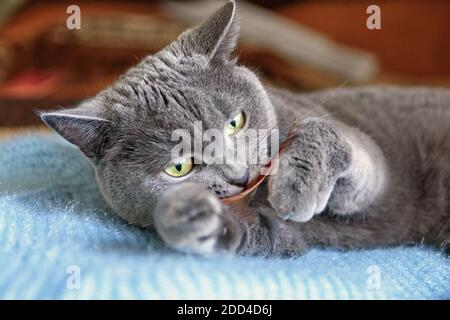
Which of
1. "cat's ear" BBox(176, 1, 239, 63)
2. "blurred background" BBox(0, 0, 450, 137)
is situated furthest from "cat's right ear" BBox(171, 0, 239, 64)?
"blurred background" BBox(0, 0, 450, 137)

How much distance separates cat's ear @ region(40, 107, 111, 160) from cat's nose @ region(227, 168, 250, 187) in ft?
0.94

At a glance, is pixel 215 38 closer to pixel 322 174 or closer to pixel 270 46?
pixel 322 174

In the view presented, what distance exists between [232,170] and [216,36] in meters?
0.31

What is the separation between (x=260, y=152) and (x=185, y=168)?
0.54ft

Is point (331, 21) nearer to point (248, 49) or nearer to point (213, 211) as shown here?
point (248, 49)

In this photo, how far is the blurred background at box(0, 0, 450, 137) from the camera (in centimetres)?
278

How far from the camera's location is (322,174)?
0.99 metres

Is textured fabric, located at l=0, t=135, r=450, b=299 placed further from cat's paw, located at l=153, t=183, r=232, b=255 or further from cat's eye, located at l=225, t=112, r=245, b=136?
cat's eye, located at l=225, t=112, r=245, b=136

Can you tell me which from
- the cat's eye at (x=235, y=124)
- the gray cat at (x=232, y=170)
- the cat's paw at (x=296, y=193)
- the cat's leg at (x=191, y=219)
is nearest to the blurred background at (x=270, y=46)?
the gray cat at (x=232, y=170)

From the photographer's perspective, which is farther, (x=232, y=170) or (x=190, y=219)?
(x=232, y=170)

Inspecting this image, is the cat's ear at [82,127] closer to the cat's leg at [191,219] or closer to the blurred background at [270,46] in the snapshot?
the cat's leg at [191,219]

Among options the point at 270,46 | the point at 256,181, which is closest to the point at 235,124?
the point at 256,181

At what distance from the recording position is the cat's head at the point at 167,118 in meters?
1.01
